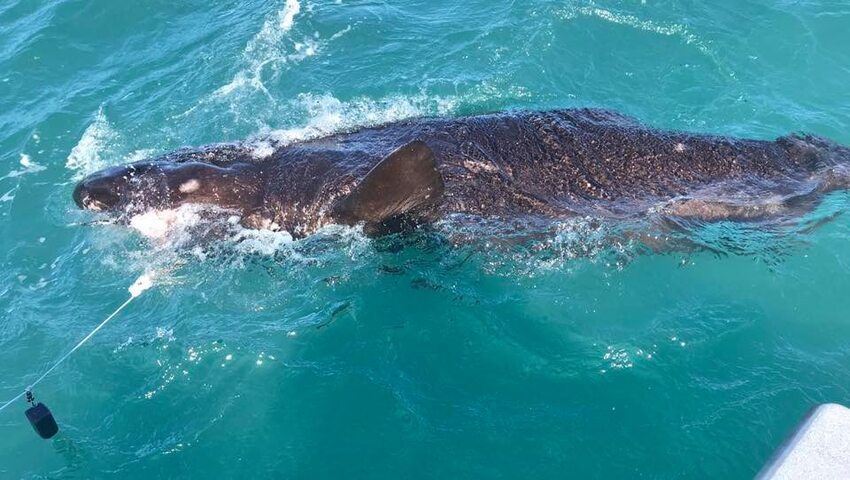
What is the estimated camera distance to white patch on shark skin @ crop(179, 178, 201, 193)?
753cm

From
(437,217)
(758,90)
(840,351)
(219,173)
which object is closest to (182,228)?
(219,173)

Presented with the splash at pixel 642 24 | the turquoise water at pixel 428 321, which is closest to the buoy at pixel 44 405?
the turquoise water at pixel 428 321

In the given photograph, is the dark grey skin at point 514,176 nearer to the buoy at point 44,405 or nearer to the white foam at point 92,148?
the buoy at point 44,405

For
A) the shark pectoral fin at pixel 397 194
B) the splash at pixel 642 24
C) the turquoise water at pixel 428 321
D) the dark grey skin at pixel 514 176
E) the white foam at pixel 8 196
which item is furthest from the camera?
the splash at pixel 642 24

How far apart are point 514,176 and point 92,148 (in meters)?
6.78

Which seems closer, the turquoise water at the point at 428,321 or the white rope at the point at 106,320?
the turquoise water at the point at 428,321

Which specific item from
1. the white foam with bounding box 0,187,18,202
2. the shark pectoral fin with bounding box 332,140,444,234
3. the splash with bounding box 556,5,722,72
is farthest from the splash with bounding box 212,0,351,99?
the shark pectoral fin with bounding box 332,140,444,234

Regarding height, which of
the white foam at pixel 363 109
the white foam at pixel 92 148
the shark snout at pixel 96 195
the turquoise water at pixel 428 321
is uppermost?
the shark snout at pixel 96 195

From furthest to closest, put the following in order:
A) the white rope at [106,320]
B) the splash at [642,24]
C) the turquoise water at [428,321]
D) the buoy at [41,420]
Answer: the splash at [642,24], the white rope at [106,320], the turquoise water at [428,321], the buoy at [41,420]

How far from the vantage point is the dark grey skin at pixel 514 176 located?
7.21m

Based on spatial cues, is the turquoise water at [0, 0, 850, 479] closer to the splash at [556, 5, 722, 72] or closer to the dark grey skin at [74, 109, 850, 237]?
the splash at [556, 5, 722, 72]

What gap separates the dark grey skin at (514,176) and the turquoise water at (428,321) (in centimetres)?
32

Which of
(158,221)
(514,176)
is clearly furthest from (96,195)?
(514,176)

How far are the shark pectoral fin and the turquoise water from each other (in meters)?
0.32
